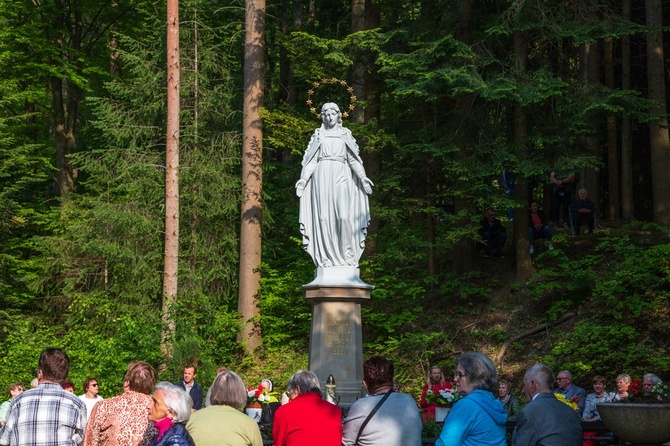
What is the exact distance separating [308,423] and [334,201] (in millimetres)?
7693

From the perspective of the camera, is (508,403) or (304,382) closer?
(304,382)

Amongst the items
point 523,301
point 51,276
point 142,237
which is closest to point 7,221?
point 51,276

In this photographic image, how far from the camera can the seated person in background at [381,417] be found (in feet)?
18.1

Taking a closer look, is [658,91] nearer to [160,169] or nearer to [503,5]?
[503,5]

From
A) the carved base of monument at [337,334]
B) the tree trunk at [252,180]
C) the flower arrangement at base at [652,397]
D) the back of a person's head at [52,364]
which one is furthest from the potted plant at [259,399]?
the tree trunk at [252,180]

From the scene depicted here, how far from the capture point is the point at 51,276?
22.6 m

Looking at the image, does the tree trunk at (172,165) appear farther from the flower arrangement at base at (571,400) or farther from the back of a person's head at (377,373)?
the back of a person's head at (377,373)

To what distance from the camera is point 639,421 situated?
7.83m

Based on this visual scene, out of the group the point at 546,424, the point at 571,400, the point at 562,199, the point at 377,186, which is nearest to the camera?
the point at 546,424

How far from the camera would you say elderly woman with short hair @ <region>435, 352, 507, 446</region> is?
17.4 feet

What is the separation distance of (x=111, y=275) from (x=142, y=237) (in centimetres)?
144

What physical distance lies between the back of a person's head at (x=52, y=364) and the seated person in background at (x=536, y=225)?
13920 mm

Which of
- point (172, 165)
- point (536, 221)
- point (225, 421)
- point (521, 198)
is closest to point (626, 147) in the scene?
point (536, 221)

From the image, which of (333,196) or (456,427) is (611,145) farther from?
(456,427)
